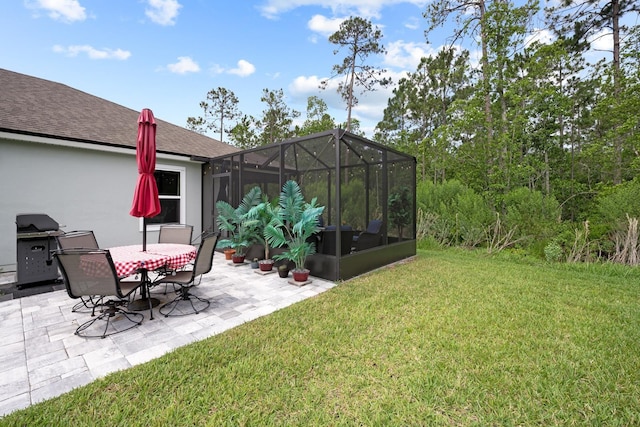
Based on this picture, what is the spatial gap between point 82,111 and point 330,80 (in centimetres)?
1121

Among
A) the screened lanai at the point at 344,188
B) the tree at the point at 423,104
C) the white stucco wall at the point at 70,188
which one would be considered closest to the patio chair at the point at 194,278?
the screened lanai at the point at 344,188

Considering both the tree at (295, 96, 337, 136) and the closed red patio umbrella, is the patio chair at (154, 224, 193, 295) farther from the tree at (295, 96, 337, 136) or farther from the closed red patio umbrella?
the tree at (295, 96, 337, 136)

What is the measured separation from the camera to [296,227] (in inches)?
185

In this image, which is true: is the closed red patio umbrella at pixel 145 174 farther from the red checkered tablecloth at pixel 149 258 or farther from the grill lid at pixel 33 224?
the grill lid at pixel 33 224

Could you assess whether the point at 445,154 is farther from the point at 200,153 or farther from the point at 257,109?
the point at 257,109

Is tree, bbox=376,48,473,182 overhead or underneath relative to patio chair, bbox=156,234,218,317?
overhead

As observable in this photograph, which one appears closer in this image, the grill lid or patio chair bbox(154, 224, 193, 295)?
the grill lid

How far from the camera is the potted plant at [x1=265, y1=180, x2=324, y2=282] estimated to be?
475 centimetres

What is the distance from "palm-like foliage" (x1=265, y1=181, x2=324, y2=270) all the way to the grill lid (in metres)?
3.53

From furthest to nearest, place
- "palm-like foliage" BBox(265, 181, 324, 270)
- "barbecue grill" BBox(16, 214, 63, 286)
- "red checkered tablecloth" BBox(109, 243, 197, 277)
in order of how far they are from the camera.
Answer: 1. "palm-like foliage" BBox(265, 181, 324, 270)
2. "barbecue grill" BBox(16, 214, 63, 286)
3. "red checkered tablecloth" BBox(109, 243, 197, 277)

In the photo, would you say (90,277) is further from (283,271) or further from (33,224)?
(283,271)

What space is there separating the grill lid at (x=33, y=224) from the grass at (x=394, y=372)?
3753 millimetres

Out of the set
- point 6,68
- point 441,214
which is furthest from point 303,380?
point 6,68

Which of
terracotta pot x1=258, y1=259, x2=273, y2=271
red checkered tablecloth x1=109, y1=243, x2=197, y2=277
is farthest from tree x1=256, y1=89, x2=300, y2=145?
red checkered tablecloth x1=109, y1=243, x2=197, y2=277
